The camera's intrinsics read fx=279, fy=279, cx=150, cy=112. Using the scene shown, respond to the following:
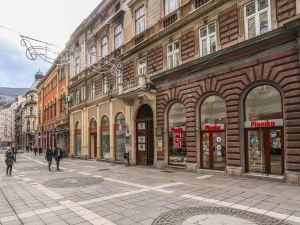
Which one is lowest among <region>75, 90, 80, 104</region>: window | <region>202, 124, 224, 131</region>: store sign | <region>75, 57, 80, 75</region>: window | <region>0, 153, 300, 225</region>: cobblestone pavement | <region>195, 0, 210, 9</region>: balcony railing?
<region>0, 153, 300, 225</region>: cobblestone pavement

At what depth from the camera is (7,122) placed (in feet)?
421

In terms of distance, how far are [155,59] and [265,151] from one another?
9416mm

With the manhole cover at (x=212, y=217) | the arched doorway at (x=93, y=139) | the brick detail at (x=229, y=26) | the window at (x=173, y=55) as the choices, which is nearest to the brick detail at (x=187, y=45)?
the window at (x=173, y=55)

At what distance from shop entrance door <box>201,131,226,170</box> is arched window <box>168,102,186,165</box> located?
4.98 ft

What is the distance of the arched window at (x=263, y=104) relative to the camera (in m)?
11.6

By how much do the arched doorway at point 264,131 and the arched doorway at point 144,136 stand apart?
7.76 m

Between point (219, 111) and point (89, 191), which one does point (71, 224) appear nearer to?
point (89, 191)

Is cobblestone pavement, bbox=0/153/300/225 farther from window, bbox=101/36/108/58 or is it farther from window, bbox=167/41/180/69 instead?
window, bbox=101/36/108/58

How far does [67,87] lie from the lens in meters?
34.8

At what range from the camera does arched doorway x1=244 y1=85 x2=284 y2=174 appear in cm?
1154

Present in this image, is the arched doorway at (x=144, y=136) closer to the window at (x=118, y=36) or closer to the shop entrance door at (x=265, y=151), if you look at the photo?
the window at (x=118, y=36)

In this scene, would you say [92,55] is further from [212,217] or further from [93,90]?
[212,217]

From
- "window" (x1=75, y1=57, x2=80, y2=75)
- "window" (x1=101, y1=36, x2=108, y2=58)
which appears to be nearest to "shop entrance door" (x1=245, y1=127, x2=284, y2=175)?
"window" (x1=101, y1=36, x2=108, y2=58)

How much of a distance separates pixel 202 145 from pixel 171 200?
681 cm
